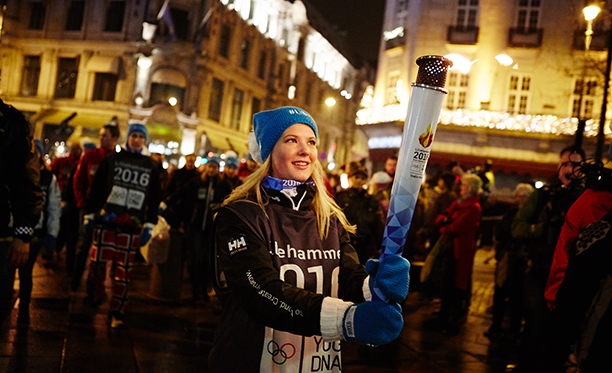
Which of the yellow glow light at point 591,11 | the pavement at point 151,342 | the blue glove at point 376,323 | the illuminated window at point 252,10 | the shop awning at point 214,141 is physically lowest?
the pavement at point 151,342

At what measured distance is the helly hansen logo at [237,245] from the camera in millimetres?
2059

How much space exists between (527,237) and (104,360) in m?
4.34

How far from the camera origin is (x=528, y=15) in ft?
83.3

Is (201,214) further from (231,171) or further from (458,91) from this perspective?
(458,91)

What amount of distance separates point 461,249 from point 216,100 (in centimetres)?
2714

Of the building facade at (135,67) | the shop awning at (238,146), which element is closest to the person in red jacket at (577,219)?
the building facade at (135,67)

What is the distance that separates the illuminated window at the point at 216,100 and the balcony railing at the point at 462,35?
46.2 feet

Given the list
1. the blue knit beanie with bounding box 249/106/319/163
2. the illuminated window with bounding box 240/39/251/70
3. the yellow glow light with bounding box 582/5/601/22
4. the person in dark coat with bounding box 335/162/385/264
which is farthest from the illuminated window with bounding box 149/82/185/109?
the blue knit beanie with bounding box 249/106/319/163

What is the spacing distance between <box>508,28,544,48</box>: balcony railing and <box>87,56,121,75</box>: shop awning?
21187 mm

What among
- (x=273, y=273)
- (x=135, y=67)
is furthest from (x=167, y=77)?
(x=273, y=273)

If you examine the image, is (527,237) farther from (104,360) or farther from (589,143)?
(589,143)

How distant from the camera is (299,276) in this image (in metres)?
2.21

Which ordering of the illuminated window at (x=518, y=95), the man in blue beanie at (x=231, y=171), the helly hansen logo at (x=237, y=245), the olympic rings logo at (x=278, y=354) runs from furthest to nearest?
1. the illuminated window at (x=518, y=95)
2. the man in blue beanie at (x=231, y=171)
3. the olympic rings logo at (x=278, y=354)
4. the helly hansen logo at (x=237, y=245)

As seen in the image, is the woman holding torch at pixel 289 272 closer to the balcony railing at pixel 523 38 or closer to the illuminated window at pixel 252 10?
the balcony railing at pixel 523 38
